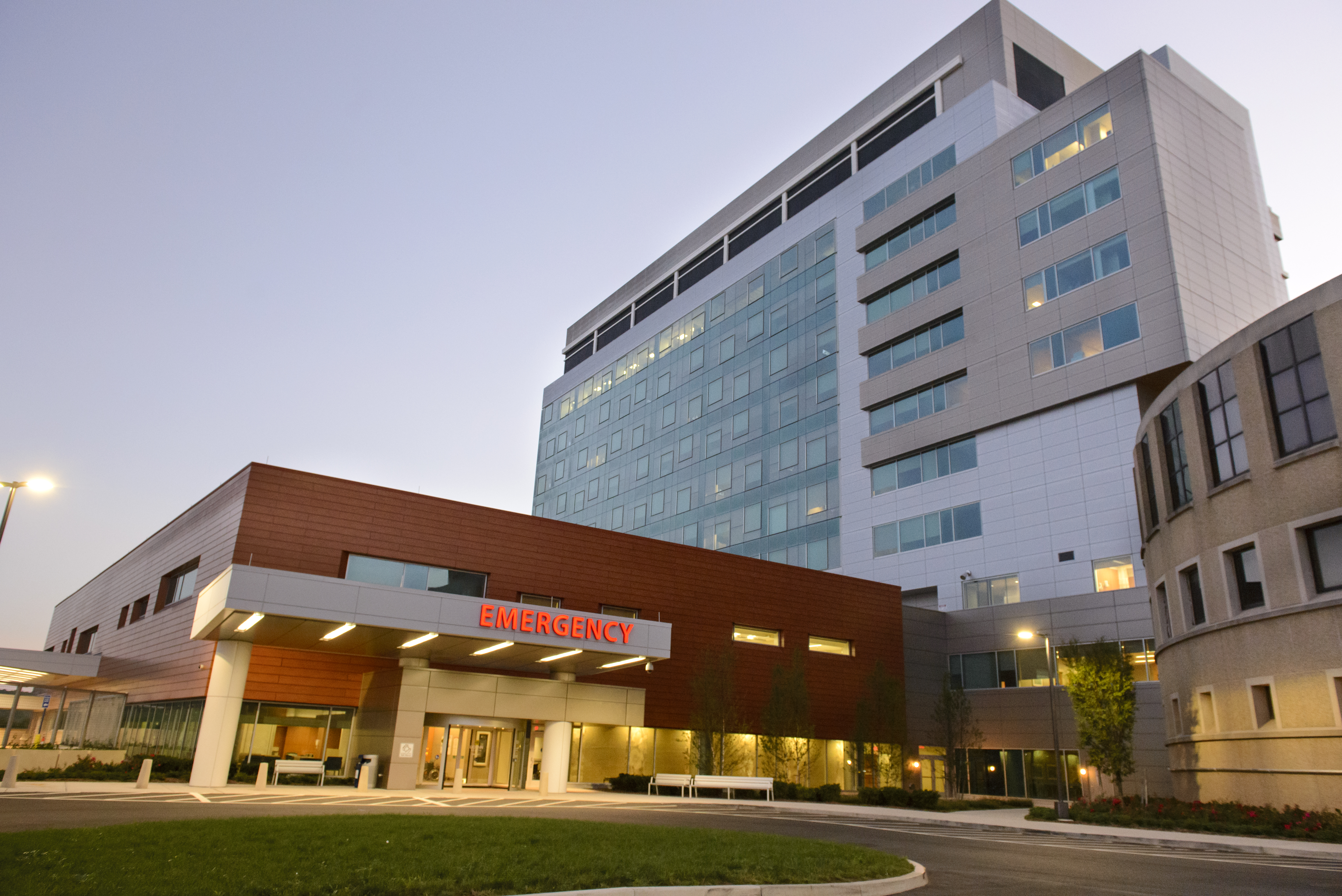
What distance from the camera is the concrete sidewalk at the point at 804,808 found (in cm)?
2128

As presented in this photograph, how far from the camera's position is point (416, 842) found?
1407cm

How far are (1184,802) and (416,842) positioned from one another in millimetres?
26470

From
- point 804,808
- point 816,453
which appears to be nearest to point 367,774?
point 804,808

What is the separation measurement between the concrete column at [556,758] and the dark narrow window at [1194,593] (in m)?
23.1

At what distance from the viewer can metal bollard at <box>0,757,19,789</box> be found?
2484 cm

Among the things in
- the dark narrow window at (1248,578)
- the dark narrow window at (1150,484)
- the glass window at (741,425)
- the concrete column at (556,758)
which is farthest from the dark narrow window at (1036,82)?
the concrete column at (556,758)

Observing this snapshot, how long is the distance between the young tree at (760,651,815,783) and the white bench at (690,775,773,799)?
14.2 ft

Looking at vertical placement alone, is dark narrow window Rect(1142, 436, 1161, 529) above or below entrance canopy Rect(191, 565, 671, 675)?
above

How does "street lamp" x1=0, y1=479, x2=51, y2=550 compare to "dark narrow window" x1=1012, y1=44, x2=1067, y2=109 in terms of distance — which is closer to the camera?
"street lamp" x1=0, y1=479, x2=51, y2=550

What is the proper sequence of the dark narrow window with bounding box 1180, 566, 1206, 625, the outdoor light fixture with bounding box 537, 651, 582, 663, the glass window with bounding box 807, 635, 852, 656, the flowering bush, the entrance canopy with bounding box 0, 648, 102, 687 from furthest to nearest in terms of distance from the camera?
the glass window with bounding box 807, 635, 852, 656 < the entrance canopy with bounding box 0, 648, 102, 687 < the outdoor light fixture with bounding box 537, 651, 582, 663 < the dark narrow window with bounding box 1180, 566, 1206, 625 < the flowering bush

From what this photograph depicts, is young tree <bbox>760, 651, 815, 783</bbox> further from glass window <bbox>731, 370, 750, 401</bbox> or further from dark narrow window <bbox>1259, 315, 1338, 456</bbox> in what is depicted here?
glass window <bbox>731, 370, 750, 401</bbox>

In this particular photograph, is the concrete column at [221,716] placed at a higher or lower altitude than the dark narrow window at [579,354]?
lower

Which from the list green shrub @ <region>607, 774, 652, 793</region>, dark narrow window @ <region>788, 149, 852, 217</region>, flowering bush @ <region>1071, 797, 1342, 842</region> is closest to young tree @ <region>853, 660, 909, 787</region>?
green shrub @ <region>607, 774, 652, 793</region>

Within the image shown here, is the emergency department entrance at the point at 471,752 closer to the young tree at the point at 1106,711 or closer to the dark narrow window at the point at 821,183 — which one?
the young tree at the point at 1106,711
